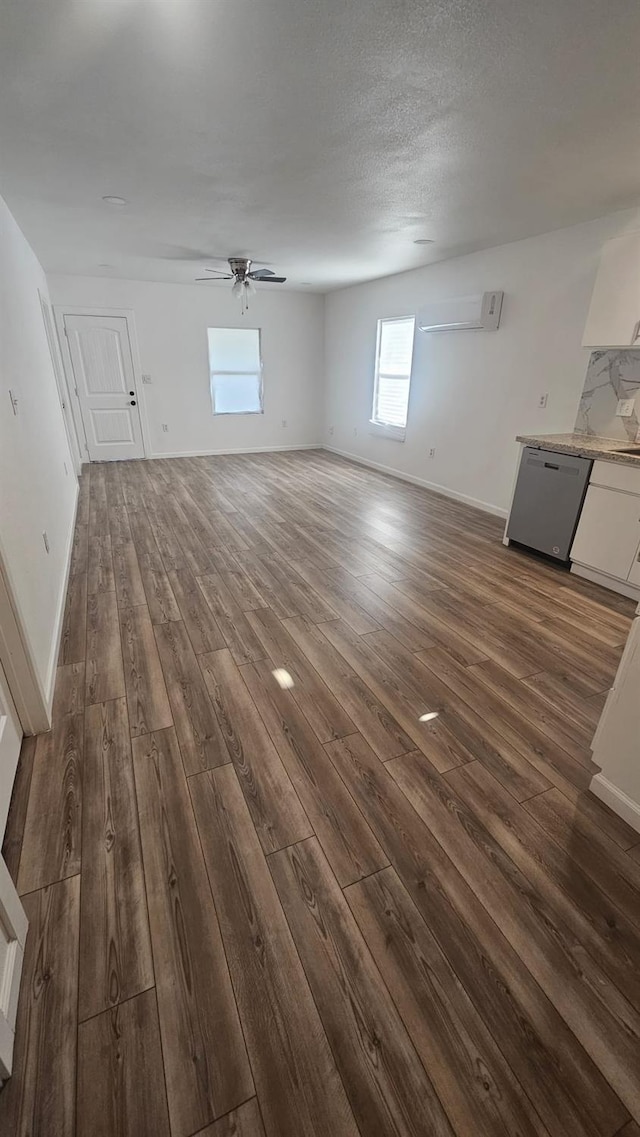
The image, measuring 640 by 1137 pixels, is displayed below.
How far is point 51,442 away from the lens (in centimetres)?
375

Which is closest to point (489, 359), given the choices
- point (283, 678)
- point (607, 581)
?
point (607, 581)

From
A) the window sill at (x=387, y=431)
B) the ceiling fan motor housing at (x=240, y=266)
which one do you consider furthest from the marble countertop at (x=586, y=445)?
the ceiling fan motor housing at (x=240, y=266)

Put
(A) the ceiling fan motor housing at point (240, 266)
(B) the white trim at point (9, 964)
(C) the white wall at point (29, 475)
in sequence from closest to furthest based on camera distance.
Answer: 1. (B) the white trim at point (9, 964)
2. (C) the white wall at point (29, 475)
3. (A) the ceiling fan motor housing at point (240, 266)

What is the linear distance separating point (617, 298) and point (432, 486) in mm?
2825

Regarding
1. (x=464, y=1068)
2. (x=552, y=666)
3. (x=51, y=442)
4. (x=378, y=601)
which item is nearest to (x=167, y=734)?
(x=464, y=1068)

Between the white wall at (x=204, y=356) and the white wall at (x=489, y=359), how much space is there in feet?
3.39

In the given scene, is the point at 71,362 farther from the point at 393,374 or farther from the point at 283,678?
the point at 283,678

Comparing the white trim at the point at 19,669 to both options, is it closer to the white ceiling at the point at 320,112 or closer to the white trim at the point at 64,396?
the white ceiling at the point at 320,112

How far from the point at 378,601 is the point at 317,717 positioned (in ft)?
3.94

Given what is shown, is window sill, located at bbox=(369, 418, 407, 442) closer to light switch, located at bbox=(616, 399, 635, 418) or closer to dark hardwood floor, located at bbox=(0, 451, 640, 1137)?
light switch, located at bbox=(616, 399, 635, 418)

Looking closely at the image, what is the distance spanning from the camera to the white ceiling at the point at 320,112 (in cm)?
154

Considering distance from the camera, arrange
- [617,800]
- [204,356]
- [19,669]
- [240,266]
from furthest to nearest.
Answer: [204,356]
[240,266]
[19,669]
[617,800]

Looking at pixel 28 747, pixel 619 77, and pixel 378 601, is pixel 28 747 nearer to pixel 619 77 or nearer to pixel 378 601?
pixel 378 601

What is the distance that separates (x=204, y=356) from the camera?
709cm
